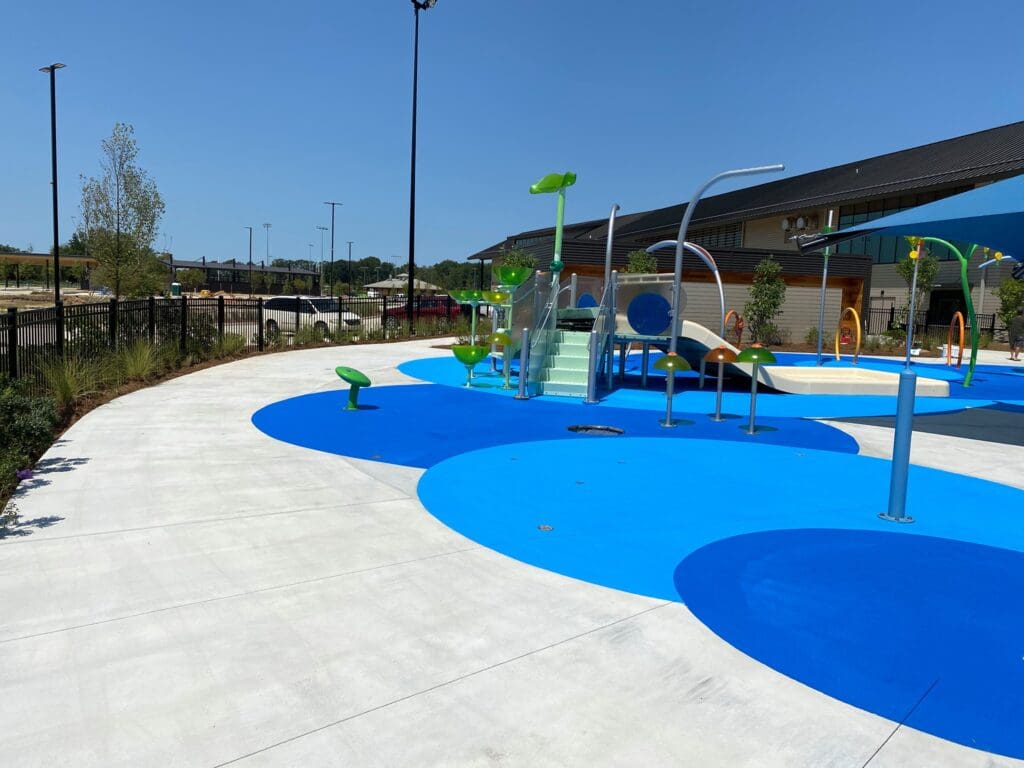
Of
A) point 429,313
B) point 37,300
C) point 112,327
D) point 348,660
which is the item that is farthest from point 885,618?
point 37,300

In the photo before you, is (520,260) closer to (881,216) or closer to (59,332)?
(59,332)

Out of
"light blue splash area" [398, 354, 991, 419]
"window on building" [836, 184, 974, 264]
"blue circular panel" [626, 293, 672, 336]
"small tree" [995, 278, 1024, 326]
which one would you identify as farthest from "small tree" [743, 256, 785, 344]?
"blue circular panel" [626, 293, 672, 336]

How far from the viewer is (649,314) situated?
14500 millimetres

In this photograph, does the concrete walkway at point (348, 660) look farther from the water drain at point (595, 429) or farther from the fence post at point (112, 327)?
the fence post at point (112, 327)

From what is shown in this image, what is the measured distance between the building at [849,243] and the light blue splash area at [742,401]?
14.6 meters

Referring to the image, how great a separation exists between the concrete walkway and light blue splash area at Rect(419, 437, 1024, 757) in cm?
27

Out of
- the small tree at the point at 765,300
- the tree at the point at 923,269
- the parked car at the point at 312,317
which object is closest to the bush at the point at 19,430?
the parked car at the point at 312,317

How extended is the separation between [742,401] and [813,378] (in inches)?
118

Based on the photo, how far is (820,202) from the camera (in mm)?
39562

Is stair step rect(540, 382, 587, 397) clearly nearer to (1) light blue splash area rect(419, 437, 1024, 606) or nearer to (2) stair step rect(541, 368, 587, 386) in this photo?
(2) stair step rect(541, 368, 587, 386)

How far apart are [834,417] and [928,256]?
79.5 ft

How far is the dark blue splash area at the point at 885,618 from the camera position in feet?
10.9

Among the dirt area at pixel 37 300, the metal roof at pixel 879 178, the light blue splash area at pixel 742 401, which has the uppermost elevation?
the metal roof at pixel 879 178

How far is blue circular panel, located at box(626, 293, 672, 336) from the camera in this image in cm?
1438
